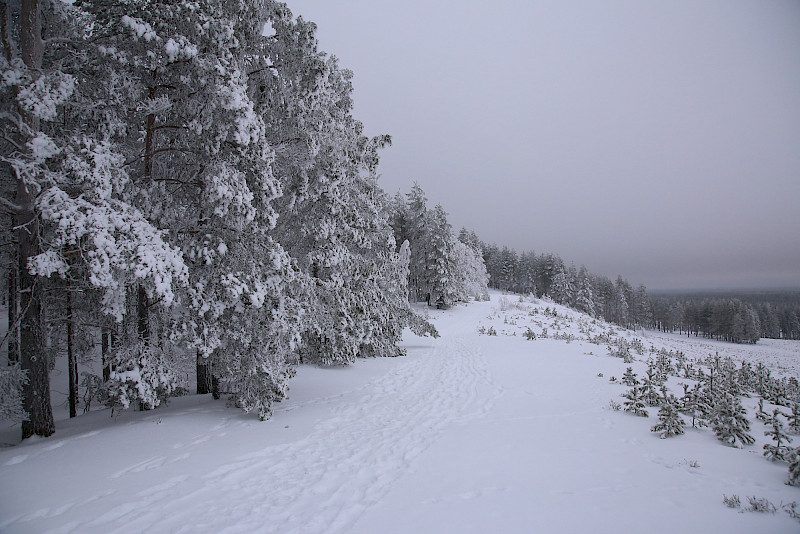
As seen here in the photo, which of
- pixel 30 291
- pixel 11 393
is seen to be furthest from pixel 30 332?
pixel 11 393

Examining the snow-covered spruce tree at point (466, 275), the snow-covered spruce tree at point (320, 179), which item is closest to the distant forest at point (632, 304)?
the snow-covered spruce tree at point (466, 275)

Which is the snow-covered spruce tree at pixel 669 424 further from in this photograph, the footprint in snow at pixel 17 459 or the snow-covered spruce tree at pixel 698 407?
the footprint in snow at pixel 17 459

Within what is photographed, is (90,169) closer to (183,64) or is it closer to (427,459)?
(183,64)

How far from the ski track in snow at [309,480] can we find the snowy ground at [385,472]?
3cm

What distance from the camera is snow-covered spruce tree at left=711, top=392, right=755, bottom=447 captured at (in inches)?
242

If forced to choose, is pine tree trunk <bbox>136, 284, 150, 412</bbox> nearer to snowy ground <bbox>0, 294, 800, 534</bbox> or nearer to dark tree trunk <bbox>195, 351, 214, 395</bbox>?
snowy ground <bbox>0, 294, 800, 534</bbox>

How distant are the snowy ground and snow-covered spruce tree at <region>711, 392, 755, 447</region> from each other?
0.18m

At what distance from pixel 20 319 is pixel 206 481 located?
15.6ft

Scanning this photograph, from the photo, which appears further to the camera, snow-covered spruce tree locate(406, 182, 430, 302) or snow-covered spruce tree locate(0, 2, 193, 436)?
snow-covered spruce tree locate(406, 182, 430, 302)

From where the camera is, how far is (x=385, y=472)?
17.6 ft

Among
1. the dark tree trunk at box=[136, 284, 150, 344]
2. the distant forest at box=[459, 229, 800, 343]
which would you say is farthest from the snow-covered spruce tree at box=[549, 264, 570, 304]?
the dark tree trunk at box=[136, 284, 150, 344]

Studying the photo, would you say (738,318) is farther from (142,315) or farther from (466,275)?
(142,315)

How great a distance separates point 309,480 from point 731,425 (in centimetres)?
727

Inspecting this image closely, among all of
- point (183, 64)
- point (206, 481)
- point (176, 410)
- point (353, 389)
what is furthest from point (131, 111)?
point (353, 389)
